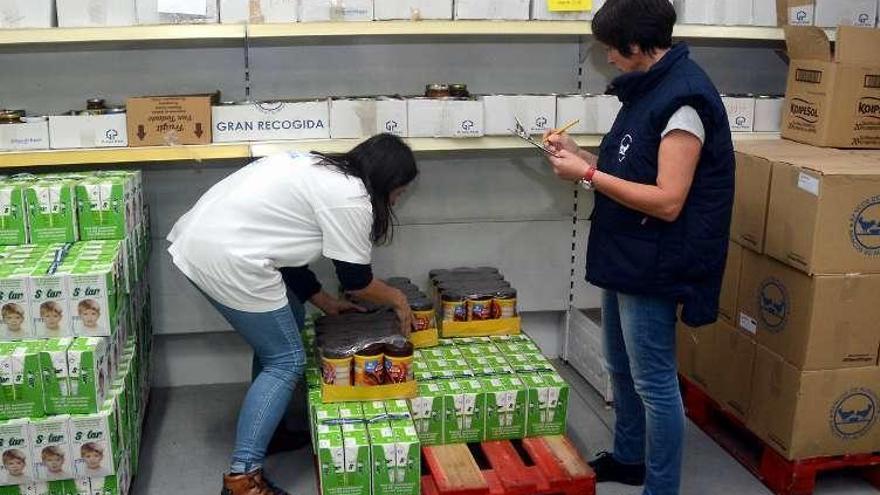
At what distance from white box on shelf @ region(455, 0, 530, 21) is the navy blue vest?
30.7 inches

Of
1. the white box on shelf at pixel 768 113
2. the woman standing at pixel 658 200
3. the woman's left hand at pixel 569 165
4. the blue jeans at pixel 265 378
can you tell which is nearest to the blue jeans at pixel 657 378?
the woman standing at pixel 658 200

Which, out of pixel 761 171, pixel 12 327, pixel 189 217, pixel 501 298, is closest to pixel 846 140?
pixel 761 171

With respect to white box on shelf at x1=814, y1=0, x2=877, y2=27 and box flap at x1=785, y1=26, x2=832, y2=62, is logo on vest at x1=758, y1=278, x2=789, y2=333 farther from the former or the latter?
white box on shelf at x1=814, y1=0, x2=877, y2=27

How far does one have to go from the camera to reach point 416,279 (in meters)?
3.44

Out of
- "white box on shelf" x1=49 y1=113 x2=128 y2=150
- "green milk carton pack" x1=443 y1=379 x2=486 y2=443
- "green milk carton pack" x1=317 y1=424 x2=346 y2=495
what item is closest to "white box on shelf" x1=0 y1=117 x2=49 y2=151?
"white box on shelf" x1=49 y1=113 x2=128 y2=150

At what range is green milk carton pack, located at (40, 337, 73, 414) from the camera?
2.23m

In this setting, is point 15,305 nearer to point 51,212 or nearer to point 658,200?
point 51,212

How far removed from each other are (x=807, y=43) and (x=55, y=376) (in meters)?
2.60

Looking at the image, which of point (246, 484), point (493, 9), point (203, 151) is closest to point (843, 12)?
point (493, 9)

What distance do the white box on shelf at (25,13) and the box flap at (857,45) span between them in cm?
257

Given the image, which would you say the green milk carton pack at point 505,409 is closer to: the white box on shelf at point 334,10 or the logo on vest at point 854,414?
the logo on vest at point 854,414

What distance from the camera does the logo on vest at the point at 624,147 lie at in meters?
2.17

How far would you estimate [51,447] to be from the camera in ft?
7.47

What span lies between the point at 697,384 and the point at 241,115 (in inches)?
74.4
